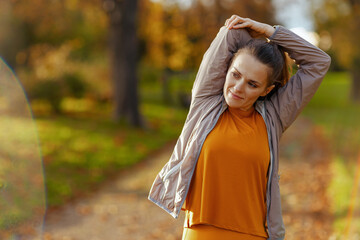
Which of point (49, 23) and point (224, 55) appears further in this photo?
point (49, 23)

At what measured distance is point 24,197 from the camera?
6.31 metres

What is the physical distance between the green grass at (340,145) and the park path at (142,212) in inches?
7.1

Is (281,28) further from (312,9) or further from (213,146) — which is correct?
(312,9)

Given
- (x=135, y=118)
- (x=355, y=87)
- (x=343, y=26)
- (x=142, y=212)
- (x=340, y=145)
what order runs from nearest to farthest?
1. (x=142, y=212)
2. (x=340, y=145)
3. (x=135, y=118)
4. (x=343, y=26)
5. (x=355, y=87)

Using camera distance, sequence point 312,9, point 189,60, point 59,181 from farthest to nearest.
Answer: point 312,9 < point 189,60 < point 59,181

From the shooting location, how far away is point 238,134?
2.25 metres

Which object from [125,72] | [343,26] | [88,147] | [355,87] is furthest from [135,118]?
[355,87]

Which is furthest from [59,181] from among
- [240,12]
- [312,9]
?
[312,9]

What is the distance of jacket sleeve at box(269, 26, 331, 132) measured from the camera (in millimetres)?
2398

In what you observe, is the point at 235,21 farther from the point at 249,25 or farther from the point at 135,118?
the point at 135,118

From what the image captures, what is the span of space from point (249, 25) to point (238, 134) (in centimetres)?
66

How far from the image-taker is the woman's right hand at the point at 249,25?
2371 mm

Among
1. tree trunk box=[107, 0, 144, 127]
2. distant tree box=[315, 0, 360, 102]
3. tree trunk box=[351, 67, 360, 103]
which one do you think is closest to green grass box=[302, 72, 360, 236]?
tree trunk box=[351, 67, 360, 103]

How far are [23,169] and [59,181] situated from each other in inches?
32.3
